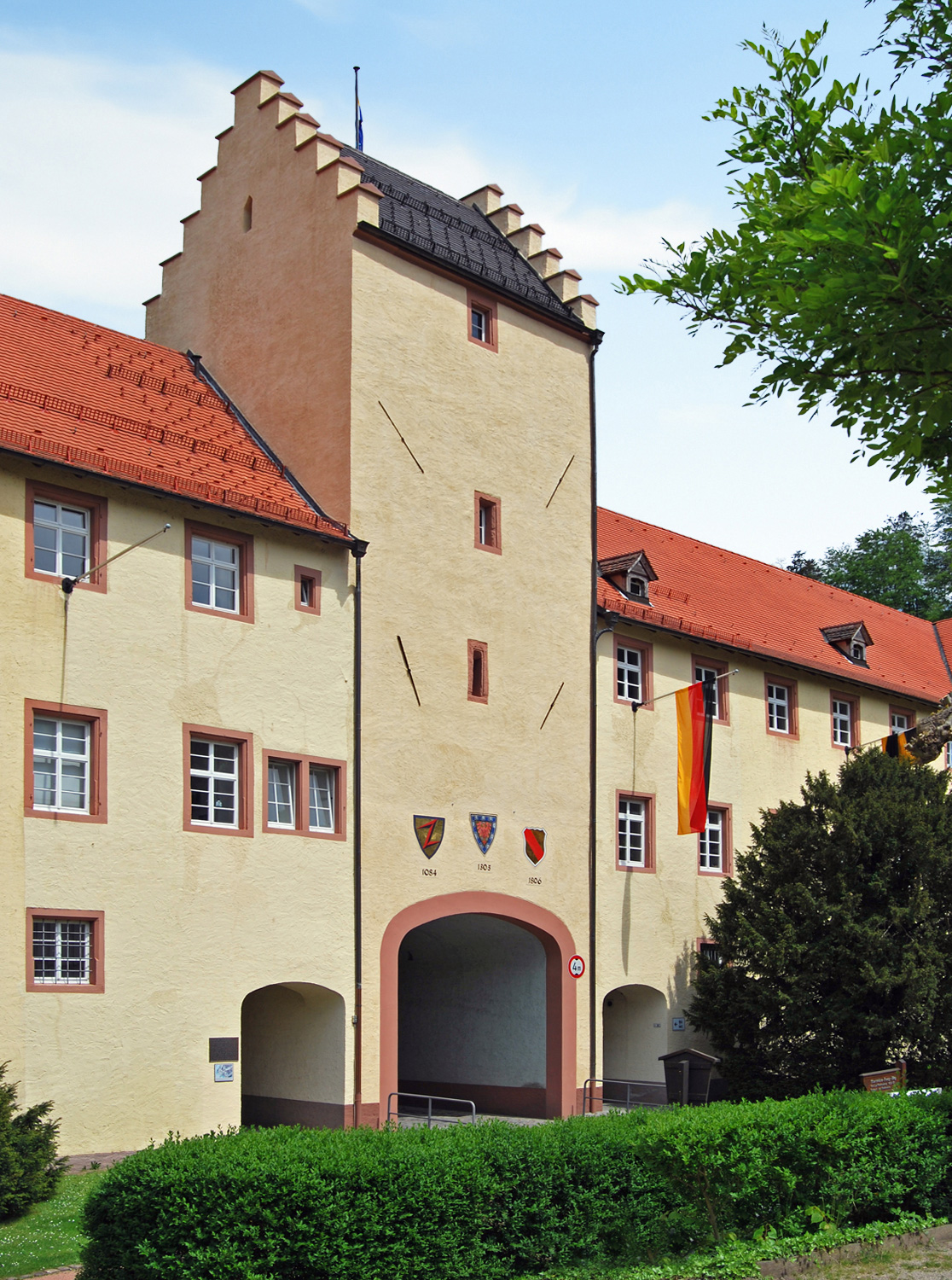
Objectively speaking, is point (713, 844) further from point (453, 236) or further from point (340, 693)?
point (453, 236)

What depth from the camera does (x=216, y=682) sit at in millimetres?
19922

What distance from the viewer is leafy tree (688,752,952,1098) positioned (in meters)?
24.3

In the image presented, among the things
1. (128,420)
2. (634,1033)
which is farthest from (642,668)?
(128,420)

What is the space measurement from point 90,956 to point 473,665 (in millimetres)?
8239

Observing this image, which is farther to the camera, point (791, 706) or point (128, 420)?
point (791, 706)

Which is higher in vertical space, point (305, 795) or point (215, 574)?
point (215, 574)

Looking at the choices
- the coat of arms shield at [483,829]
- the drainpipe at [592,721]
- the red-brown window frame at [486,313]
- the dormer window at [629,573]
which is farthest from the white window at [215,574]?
the dormer window at [629,573]

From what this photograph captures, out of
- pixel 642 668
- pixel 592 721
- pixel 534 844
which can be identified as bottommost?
pixel 534 844

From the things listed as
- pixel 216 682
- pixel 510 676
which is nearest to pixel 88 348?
pixel 216 682

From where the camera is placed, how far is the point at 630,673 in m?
27.4

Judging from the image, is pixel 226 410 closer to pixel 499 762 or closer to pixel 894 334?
pixel 499 762

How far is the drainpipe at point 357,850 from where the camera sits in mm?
20703

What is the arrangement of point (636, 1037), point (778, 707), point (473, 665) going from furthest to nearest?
point (778, 707) → point (636, 1037) → point (473, 665)

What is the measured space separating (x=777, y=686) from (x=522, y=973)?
948 cm
